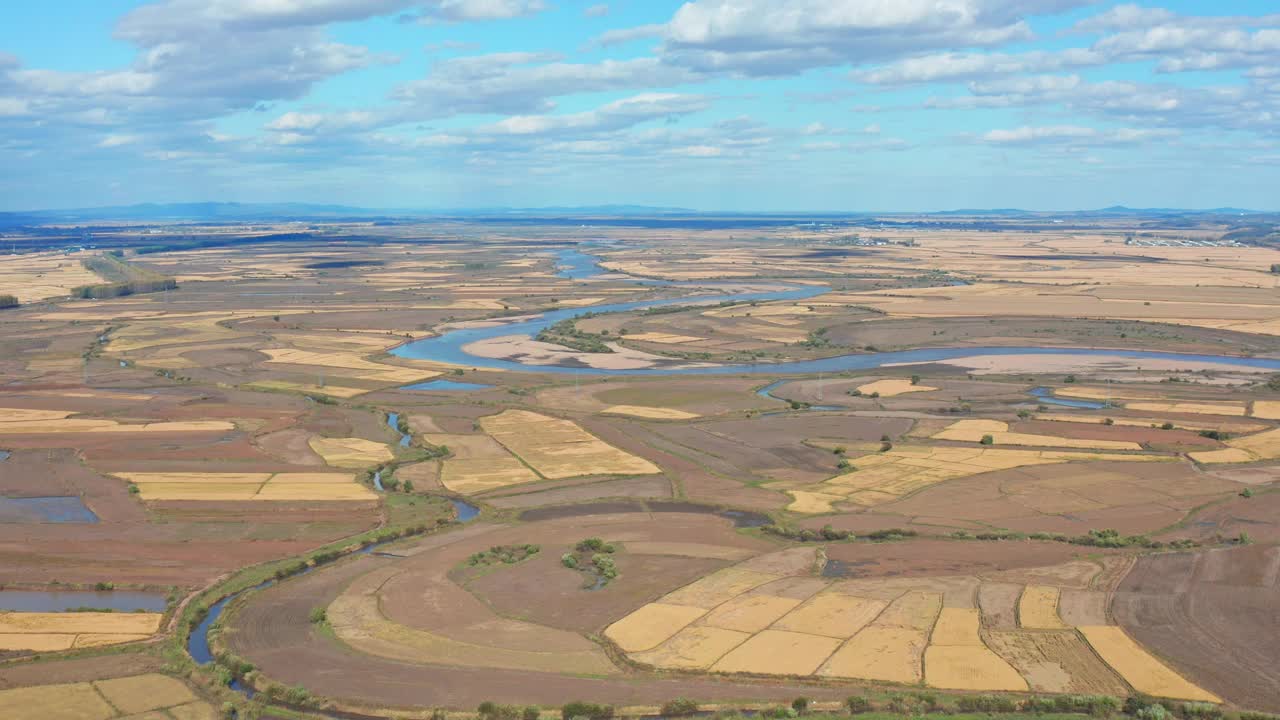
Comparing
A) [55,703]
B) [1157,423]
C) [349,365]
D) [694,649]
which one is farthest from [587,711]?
[349,365]

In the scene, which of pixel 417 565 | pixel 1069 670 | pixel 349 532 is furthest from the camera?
pixel 349 532

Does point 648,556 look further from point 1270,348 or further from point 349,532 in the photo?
point 1270,348

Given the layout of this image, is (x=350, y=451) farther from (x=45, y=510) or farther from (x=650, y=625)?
(x=650, y=625)

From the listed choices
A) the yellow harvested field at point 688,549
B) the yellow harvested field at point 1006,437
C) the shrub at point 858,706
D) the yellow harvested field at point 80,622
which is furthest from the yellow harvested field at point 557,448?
the shrub at point 858,706

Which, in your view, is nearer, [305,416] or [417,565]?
[417,565]

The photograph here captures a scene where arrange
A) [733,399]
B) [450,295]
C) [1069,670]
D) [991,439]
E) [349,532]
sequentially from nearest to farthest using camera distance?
[1069,670], [349,532], [991,439], [733,399], [450,295]

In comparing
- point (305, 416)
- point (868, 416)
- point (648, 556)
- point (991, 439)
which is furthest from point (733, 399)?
point (648, 556)

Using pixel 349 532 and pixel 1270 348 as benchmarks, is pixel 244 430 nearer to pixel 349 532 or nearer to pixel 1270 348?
pixel 349 532
